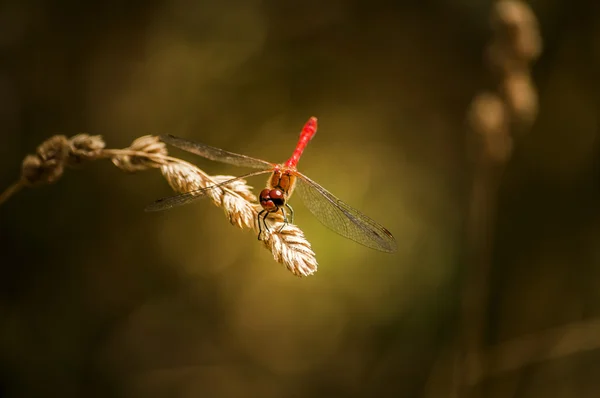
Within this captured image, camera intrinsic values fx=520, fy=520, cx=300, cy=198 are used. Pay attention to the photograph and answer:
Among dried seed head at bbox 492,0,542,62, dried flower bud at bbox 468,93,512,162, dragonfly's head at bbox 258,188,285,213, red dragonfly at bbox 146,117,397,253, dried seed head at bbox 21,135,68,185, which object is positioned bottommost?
dried seed head at bbox 21,135,68,185

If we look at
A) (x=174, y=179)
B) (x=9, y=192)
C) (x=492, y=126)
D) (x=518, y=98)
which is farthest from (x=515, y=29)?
(x=9, y=192)

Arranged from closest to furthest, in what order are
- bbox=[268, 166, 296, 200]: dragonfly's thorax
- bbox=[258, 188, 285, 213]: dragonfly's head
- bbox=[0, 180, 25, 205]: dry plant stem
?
bbox=[0, 180, 25, 205]: dry plant stem < bbox=[258, 188, 285, 213]: dragonfly's head < bbox=[268, 166, 296, 200]: dragonfly's thorax

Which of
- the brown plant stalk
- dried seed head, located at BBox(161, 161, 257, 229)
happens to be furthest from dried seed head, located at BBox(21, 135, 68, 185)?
dried seed head, located at BBox(161, 161, 257, 229)

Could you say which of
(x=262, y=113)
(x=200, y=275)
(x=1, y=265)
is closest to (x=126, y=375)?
(x=200, y=275)

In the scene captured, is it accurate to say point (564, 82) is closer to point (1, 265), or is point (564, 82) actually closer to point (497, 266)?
point (497, 266)

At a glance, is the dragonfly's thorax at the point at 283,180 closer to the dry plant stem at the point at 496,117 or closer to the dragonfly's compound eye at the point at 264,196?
the dragonfly's compound eye at the point at 264,196

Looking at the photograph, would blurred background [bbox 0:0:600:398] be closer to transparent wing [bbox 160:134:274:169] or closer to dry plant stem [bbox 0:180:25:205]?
transparent wing [bbox 160:134:274:169]

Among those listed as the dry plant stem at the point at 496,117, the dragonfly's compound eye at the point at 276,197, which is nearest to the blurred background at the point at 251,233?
the dry plant stem at the point at 496,117
